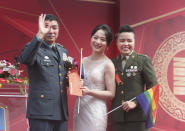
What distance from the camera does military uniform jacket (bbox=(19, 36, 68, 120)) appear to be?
2.06 meters

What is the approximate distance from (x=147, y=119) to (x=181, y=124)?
168 cm

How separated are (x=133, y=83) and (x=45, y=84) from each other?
2.79 ft

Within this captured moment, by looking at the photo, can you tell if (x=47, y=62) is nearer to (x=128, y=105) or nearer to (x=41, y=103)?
(x=41, y=103)

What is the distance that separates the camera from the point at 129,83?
2.50 meters

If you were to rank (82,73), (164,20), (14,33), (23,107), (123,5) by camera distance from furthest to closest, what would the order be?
(123,5) < (14,33) < (164,20) < (23,107) < (82,73)

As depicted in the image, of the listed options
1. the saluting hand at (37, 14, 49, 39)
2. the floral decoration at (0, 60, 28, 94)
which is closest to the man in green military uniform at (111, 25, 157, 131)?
the saluting hand at (37, 14, 49, 39)


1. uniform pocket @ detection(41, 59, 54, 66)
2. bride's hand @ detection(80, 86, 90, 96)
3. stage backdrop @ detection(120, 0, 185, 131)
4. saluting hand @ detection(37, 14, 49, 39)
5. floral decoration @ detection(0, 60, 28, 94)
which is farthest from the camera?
stage backdrop @ detection(120, 0, 185, 131)

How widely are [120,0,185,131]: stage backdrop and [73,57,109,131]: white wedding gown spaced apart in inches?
71.6

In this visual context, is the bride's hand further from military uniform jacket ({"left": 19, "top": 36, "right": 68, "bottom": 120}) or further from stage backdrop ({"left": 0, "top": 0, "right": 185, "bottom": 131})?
stage backdrop ({"left": 0, "top": 0, "right": 185, "bottom": 131})

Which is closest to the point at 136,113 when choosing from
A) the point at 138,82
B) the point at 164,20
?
the point at 138,82

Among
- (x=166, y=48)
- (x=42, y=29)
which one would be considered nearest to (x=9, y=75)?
(x=42, y=29)

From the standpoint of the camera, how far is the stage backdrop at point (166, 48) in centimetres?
390

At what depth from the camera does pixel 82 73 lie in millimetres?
2416

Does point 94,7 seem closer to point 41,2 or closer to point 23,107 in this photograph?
point 41,2
